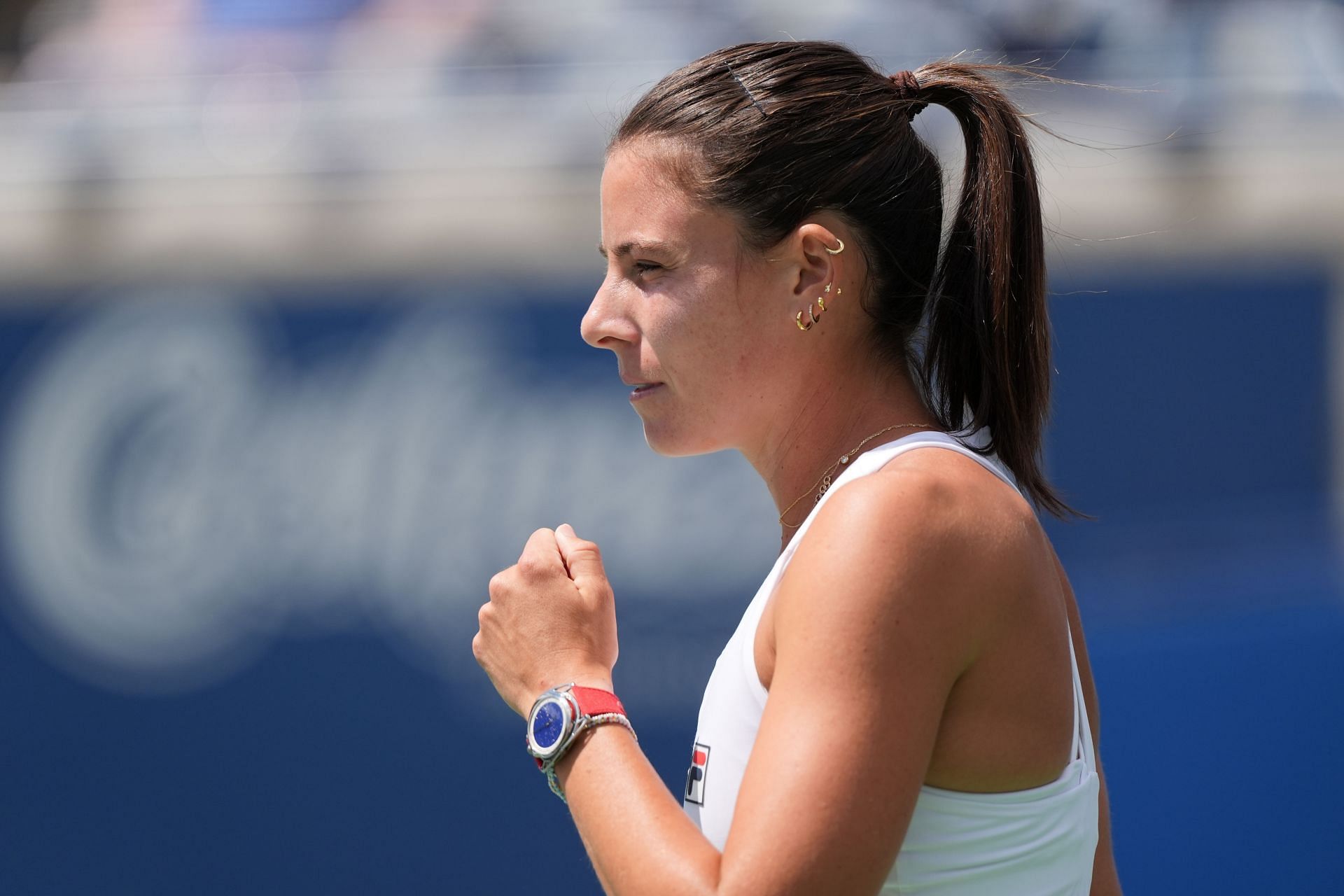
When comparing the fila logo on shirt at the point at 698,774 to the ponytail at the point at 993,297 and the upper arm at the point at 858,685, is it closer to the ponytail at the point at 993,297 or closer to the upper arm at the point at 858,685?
the upper arm at the point at 858,685

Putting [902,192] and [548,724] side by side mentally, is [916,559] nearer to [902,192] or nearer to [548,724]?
[548,724]

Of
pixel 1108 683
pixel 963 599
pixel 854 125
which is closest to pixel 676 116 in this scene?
pixel 854 125

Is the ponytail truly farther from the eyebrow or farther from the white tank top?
the eyebrow

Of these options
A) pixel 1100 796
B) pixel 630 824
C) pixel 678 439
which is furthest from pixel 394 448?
pixel 630 824

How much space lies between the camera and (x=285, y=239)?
5.43 m

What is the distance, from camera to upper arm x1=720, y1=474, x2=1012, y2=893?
0.97 meters

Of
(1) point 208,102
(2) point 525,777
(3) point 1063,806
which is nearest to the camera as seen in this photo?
(3) point 1063,806

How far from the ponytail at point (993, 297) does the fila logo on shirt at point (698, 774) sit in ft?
1.34

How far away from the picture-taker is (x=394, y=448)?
519 cm

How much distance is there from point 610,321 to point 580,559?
0.80 ft

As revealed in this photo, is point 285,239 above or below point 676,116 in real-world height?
above

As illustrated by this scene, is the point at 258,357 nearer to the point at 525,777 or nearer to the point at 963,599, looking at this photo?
the point at 525,777

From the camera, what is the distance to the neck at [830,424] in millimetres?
1319

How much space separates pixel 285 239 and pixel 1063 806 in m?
4.87
